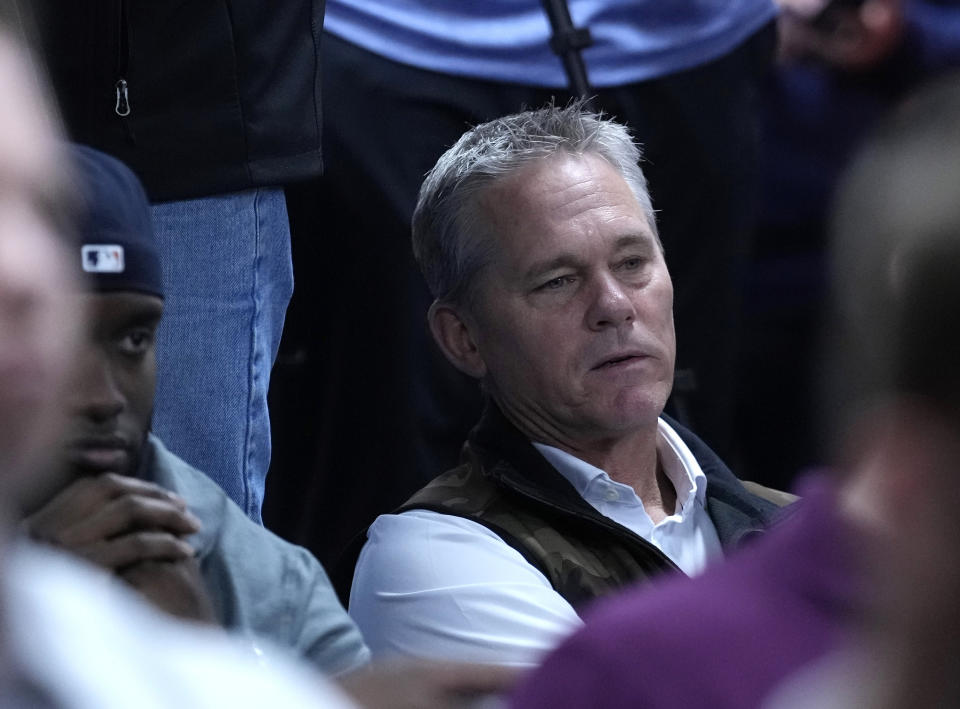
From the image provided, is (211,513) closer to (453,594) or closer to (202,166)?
(453,594)

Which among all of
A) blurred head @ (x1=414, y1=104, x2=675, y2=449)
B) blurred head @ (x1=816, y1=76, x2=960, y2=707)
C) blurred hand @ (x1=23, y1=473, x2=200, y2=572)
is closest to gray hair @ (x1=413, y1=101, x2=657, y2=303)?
blurred head @ (x1=414, y1=104, x2=675, y2=449)

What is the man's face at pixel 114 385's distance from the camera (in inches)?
60.2

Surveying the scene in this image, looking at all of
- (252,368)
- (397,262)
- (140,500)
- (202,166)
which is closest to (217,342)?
(252,368)

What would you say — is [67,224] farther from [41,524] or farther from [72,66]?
[72,66]

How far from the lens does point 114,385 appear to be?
157 cm

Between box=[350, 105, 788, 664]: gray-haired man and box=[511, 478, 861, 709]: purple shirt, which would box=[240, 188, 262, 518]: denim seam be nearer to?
box=[350, 105, 788, 664]: gray-haired man

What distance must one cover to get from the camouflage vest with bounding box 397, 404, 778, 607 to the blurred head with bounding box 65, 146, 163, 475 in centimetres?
72

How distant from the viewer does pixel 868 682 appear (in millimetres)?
856

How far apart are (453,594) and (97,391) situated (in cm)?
72

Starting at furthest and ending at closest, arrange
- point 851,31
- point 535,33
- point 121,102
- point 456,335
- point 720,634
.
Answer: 1. point 535,33
2. point 851,31
3. point 456,335
4. point 121,102
5. point 720,634

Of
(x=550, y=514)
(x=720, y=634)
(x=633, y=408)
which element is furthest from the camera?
(x=633, y=408)

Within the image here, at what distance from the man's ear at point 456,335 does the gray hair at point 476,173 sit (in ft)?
0.08

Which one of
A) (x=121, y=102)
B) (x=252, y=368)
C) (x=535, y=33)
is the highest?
(x=535, y=33)

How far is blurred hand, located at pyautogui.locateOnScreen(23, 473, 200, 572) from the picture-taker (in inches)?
56.6
